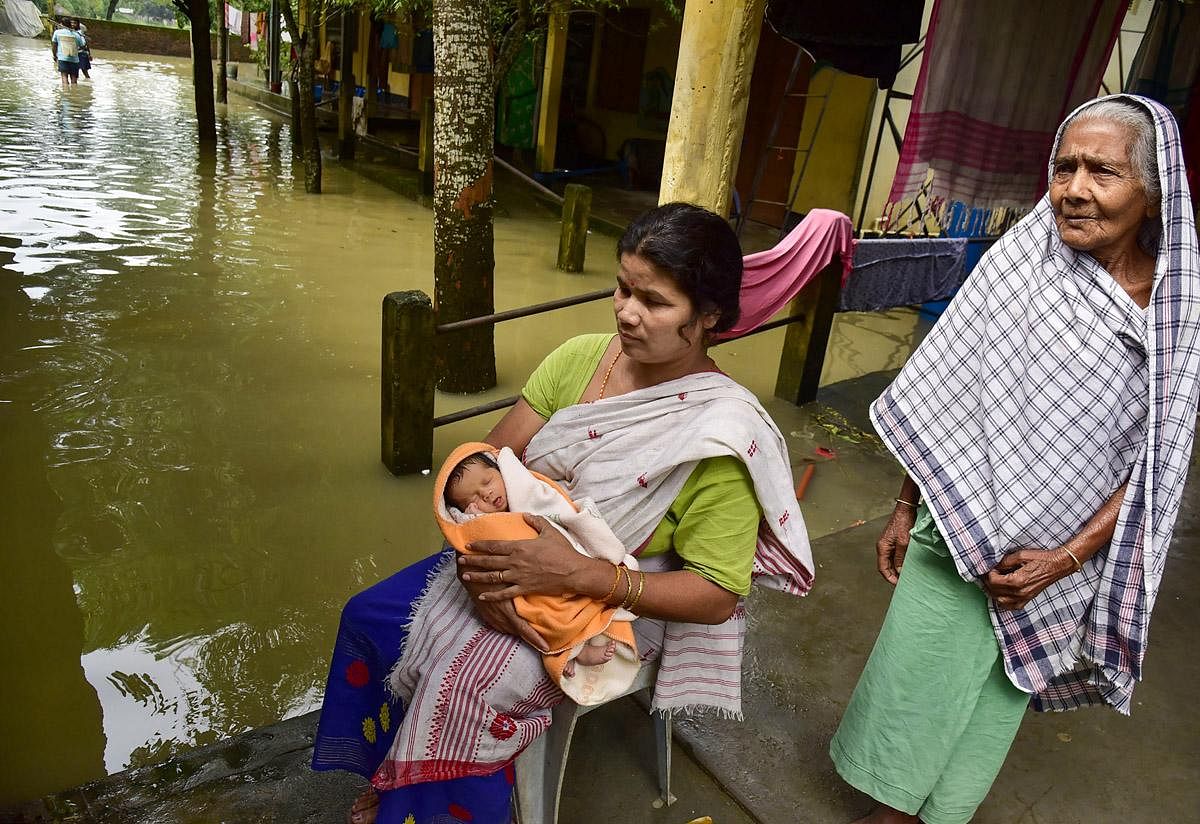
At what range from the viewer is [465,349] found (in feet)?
16.1

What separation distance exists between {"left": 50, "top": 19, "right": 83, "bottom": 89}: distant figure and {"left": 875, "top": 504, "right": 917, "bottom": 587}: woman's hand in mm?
20102

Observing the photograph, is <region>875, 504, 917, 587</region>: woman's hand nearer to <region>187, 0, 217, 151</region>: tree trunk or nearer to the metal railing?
the metal railing

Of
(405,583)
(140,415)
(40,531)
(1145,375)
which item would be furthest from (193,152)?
(1145,375)

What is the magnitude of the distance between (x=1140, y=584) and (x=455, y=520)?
4.58 ft

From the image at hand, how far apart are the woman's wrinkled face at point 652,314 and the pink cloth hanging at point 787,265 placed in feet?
7.79

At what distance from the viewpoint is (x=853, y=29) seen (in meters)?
4.62

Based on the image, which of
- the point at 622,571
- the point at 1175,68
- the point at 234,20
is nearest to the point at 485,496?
the point at 622,571

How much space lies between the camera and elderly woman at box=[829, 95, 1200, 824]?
1568 millimetres

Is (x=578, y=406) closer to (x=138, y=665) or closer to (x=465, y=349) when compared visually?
(x=138, y=665)

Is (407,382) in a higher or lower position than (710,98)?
lower

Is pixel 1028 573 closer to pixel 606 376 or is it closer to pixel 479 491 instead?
pixel 606 376

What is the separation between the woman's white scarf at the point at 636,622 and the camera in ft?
5.21

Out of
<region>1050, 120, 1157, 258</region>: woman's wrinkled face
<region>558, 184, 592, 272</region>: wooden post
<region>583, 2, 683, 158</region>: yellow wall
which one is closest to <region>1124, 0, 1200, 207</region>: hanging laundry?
<region>1050, 120, 1157, 258</region>: woman's wrinkled face

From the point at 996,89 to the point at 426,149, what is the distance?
25.3 feet
